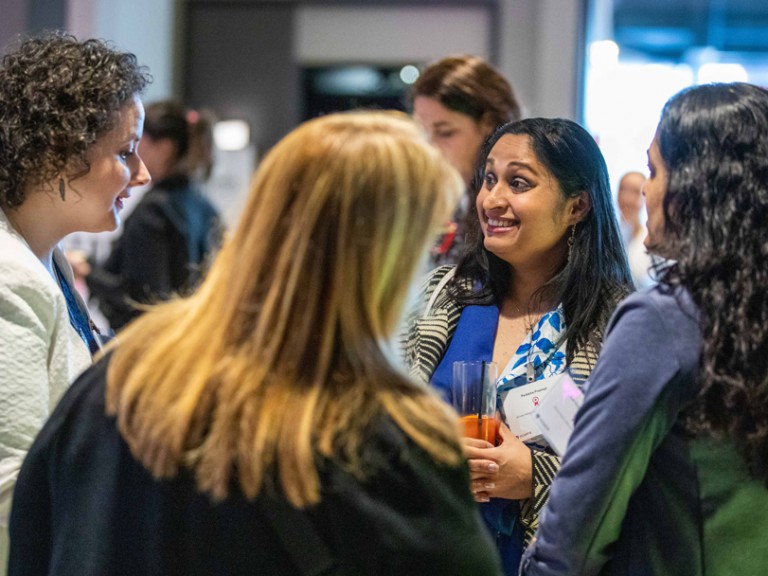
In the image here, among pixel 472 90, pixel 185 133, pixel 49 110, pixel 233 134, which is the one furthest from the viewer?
pixel 233 134

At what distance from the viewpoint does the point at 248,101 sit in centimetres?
757

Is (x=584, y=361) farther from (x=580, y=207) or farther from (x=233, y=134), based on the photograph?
(x=233, y=134)

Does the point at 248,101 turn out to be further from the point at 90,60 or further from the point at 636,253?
the point at 90,60

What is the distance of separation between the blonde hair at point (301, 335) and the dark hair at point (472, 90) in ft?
5.95

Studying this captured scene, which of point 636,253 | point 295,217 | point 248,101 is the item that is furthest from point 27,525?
point 248,101

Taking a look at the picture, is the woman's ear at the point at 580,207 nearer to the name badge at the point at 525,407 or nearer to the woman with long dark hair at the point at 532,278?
the woman with long dark hair at the point at 532,278

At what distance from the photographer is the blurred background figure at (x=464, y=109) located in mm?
2887

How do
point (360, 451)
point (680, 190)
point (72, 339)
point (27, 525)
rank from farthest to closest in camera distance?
point (72, 339) → point (680, 190) → point (27, 525) → point (360, 451)

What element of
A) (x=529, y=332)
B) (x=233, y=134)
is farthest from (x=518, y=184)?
(x=233, y=134)

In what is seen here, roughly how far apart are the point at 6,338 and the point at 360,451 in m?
0.64

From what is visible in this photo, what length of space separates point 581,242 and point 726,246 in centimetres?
61

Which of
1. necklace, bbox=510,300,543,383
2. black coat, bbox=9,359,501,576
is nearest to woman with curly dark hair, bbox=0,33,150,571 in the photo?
black coat, bbox=9,359,501,576

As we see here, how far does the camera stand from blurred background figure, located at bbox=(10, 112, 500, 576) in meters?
1.05

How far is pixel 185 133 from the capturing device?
13.2 feet
